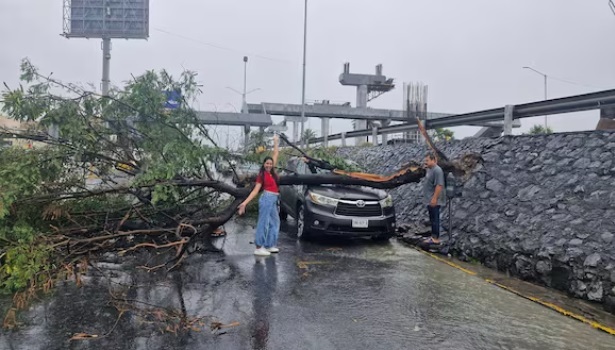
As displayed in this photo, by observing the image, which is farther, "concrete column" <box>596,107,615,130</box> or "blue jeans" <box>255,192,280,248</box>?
"blue jeans" <box>255,192,280,248</box>

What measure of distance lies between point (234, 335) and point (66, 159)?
4336 mm

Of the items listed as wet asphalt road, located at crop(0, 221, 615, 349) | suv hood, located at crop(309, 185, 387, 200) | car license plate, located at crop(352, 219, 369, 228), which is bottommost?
wet asphalt road, located at crop(0, 221, 615, 349)

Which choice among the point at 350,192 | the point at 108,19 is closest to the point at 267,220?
the point at 350,192

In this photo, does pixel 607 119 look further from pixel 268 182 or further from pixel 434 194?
pixel 268 182

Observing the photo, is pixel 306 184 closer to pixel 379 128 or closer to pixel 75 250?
pixel 75 250

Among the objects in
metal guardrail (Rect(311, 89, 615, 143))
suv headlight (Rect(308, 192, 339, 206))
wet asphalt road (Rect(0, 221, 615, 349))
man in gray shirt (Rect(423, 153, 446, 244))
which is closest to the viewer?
wet asphalt road (Rect(0, 221, 615, 349))

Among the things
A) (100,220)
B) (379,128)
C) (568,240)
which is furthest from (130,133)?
(379,128)

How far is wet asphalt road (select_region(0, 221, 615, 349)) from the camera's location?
423cm

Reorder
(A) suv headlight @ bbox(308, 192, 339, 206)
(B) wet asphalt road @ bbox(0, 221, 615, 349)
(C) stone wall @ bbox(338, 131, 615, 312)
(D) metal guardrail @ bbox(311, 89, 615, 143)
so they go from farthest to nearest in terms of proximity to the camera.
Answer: (A) suv headlight @ bbox(308, 192, 339, 206) < (D) metal guardrail @ bbox(311, 89, 615, 143) < (C) stone wall @ bbox(338, 131, 615, 312) < (B) wet asphalt road @ bbox(0, 221, 615, 349)

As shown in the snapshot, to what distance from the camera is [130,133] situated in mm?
7496

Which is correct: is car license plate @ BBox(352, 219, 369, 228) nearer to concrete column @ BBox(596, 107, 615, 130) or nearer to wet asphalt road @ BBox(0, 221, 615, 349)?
wet asphalt road @ BBox(0, 221, 615, 349)

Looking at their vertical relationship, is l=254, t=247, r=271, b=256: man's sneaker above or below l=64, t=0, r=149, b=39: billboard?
below

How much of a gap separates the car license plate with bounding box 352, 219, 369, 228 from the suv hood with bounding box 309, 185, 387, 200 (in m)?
0.44

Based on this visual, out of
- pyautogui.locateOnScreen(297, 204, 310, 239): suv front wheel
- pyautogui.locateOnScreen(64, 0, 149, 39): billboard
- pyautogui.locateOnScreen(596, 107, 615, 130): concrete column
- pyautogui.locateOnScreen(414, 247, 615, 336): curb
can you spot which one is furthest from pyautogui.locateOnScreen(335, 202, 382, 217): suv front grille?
pyautogui.locateOnScreen(64, 0, 149, 39): billboard
